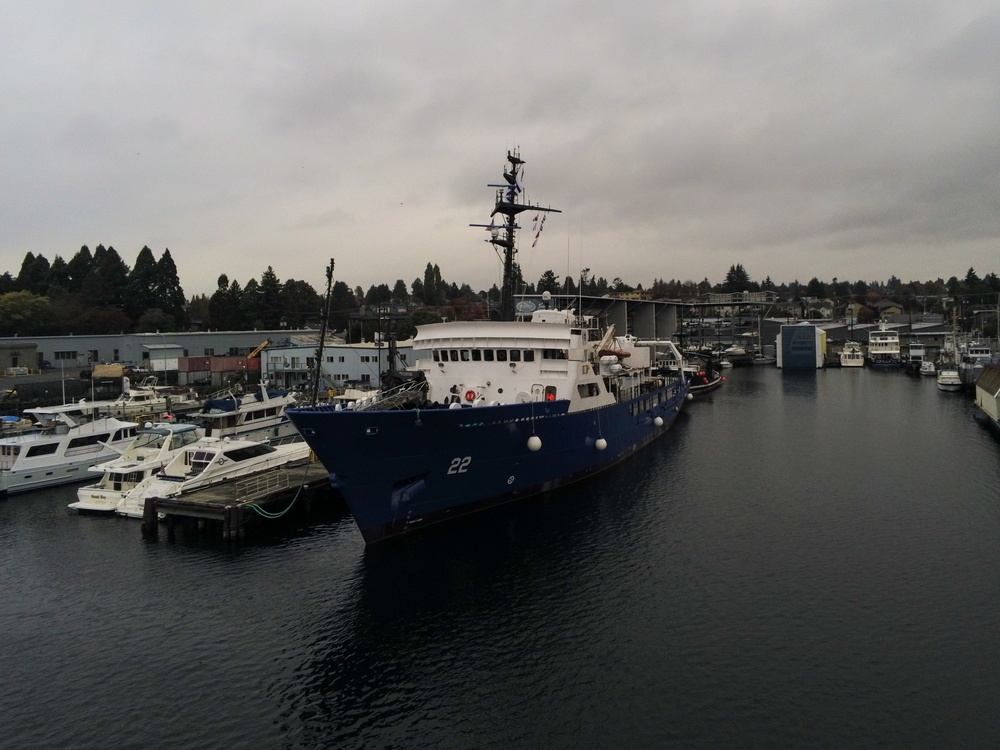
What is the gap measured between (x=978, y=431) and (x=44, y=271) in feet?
344

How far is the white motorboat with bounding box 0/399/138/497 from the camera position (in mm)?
27938

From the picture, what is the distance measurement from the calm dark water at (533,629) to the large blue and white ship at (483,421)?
132 centimetres

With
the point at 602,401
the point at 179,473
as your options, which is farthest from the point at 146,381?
the point at 602,401

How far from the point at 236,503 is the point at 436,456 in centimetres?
760

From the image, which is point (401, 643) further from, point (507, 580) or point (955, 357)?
point (955, 357)

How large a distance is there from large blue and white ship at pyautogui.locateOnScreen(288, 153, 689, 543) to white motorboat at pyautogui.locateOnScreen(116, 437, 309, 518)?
6.14 metres

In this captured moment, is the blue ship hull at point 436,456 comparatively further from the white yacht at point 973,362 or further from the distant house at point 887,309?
the distant house at point 887,309

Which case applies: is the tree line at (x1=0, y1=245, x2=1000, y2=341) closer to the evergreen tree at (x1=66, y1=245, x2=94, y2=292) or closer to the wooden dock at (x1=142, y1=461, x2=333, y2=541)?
the evergreen tree at (x1=66, y1=245, x2=94, y2=292)

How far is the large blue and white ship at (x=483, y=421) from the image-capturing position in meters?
18.5

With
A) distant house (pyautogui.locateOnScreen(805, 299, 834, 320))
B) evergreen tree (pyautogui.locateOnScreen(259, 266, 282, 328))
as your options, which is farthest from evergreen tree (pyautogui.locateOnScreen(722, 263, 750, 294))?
evergreen tree (pyautogui.locateOnScreen(259, 266, 282, 328))

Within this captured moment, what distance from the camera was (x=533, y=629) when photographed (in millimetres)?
14656

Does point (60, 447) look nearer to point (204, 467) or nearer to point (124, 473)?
point (124, 473)

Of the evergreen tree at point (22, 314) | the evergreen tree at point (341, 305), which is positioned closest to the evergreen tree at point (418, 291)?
the evergreen tree at point (341, 305)

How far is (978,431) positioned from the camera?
39938 mm
